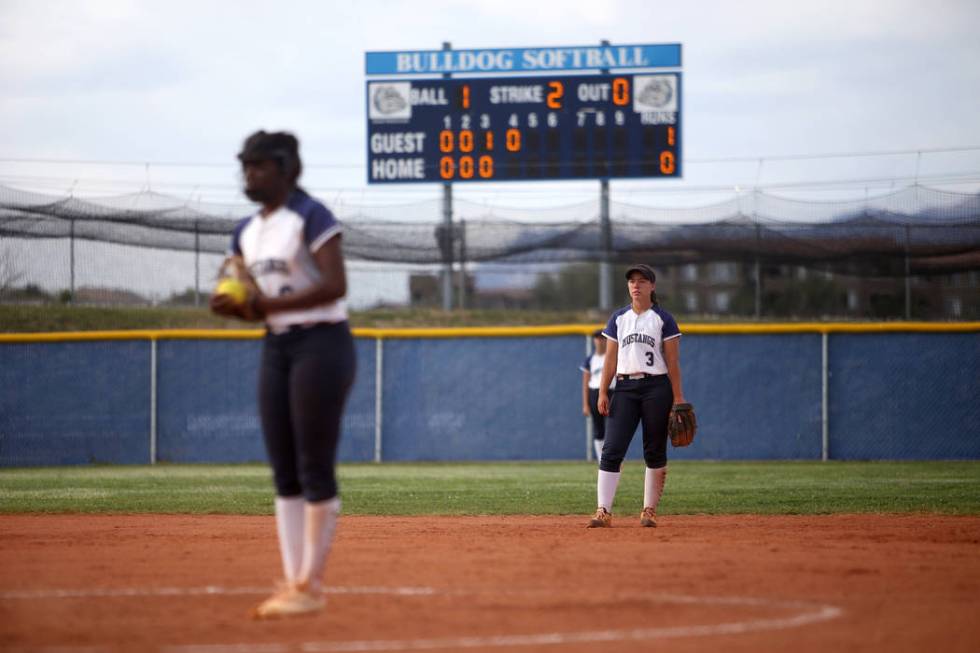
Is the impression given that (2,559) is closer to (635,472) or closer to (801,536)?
(801,536)

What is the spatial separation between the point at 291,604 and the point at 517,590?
1146 mm

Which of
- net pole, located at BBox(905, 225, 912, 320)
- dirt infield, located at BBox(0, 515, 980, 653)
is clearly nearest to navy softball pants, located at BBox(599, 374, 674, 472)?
dirt infield, located at BBox(0, 515, 980, 653)

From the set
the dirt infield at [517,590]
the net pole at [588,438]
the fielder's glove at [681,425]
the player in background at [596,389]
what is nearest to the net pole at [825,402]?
the net pole at [588,438]

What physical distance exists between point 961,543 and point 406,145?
17397 millimetres

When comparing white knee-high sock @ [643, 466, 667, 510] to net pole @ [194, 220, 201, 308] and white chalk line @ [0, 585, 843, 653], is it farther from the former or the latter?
net pole @ [194, 220, 201, 308]

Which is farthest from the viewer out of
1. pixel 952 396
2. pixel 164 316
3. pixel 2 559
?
pixel 164 316

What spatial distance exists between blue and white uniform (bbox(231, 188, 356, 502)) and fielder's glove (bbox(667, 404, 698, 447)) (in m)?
4.67

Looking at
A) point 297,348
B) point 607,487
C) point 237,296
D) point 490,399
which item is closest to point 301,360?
point 297,348

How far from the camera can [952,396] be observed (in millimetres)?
18781

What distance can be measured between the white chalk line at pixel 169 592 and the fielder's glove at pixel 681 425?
4107 millimetres

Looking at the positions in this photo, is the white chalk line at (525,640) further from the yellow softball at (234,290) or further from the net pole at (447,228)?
the net pole at (447,228)

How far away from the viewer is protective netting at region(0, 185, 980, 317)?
2283 cm

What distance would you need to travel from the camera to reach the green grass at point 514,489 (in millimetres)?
11445

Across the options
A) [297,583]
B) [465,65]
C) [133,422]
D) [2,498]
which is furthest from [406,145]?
[297,583]
